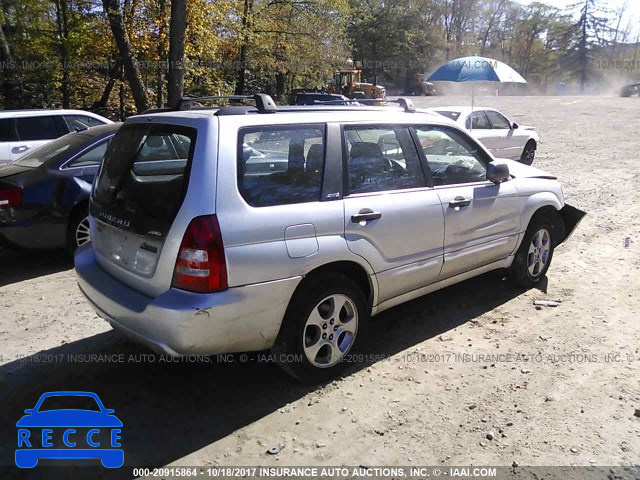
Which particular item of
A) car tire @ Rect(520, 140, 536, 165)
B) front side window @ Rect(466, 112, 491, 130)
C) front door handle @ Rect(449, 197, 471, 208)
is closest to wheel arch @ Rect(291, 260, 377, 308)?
front door handle @ Rect(449, 197, 471, 208)

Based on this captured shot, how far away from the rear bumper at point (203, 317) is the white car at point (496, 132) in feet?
30.4

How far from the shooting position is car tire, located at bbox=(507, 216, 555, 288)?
5022 mm

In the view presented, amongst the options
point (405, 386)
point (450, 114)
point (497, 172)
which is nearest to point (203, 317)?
point (405, 386)

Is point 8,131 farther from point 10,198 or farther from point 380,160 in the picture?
point 380,160

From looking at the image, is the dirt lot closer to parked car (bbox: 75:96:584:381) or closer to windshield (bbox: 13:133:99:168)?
parked car (bbox: 75:96:584:381)

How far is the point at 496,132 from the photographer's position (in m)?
12.5

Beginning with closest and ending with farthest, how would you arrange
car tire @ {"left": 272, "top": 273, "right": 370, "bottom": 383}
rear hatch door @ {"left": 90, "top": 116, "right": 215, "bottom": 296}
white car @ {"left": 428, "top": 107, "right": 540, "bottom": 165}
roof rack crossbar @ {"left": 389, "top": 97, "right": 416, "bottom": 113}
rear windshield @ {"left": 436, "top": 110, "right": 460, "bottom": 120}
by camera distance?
rear hatch door @ {"left": 90, "top": 116, "right": 215, "bottom": 296} < car tire @ {"left": 272, "top": 273, "right": 370, "bottom": 383} < roof rack crossbar @ {"left": 389, "top": 97, "right": 416, "bottom": 113} < rear windshield @ {"left": 436, "top": 110, "right": 460, "bottom": 120} < white car @ {"left": 428, "top": 107, "right": 540, "bottom": 165}

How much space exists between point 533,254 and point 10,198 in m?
5.34

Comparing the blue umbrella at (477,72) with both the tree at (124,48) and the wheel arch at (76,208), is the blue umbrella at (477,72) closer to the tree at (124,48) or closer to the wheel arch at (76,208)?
the tree at (124,48)

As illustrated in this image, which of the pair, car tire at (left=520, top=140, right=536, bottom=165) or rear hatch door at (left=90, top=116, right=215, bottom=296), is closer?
rear hatch door at (left=90, top=116, right=215, bottom=296)

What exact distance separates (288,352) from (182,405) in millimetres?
756

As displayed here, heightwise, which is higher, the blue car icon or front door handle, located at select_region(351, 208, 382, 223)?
front door handle, located at select_region(351, 208, 382, 223)

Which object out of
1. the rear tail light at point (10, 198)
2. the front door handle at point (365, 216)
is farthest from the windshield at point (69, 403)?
the rear tail light at point (10, 198)

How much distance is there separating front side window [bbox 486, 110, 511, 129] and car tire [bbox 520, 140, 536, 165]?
101 centimetres
